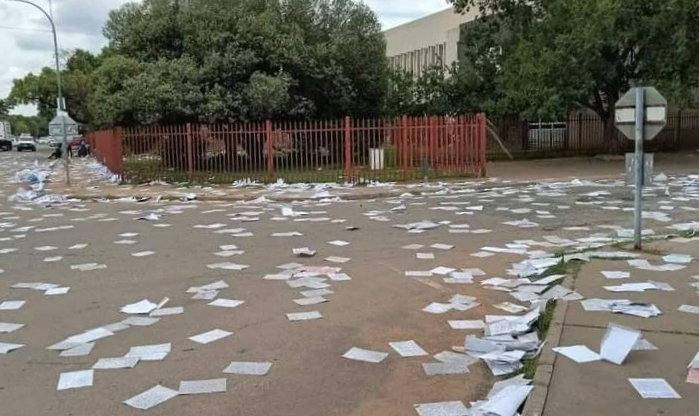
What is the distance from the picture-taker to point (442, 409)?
13.4ft

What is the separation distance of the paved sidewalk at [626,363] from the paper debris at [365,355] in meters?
1.28

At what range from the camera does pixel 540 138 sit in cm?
3169

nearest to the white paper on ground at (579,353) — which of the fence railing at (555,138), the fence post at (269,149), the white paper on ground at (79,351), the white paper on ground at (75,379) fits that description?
the white paper on ground at (75,379)

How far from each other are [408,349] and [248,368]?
1257mm

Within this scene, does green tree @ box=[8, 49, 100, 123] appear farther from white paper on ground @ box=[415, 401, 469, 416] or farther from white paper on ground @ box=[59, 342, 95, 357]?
white paper on ground @ box=[415, 401, 469, 416]

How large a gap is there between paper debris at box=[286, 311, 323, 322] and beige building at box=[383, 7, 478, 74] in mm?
43185

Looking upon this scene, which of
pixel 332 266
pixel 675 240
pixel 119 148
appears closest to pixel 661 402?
pixel 332 266

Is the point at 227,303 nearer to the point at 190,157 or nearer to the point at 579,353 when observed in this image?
the point at 579,353

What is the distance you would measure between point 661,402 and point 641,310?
6.45ft

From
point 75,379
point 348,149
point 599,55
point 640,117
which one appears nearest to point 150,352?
point 75,379

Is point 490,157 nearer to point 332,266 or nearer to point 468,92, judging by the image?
point 468,92

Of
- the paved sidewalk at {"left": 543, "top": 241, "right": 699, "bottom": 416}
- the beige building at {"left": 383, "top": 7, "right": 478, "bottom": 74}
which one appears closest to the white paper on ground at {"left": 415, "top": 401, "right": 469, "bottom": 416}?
the paved sidewalk at {"left": 543, "top": 241, "right": 699, "bottom": 416}

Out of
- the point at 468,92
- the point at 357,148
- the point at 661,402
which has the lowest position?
the point at 661,402

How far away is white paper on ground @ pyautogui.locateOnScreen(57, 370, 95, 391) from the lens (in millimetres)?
4562
